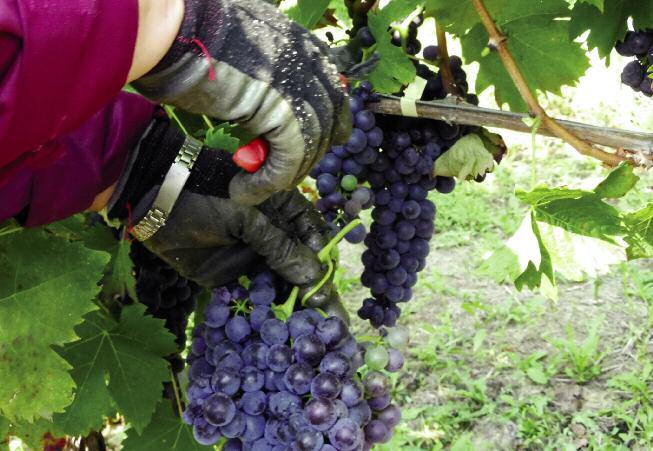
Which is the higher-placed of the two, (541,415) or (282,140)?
(282,140)

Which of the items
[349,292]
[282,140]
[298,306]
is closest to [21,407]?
[298,306]

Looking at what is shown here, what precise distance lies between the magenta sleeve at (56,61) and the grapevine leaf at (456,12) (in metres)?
0.71

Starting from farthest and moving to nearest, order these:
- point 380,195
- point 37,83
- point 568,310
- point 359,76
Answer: point 568,310
point 380,195
point 359,76
point 37,83

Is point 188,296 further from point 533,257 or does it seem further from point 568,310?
point 568,310

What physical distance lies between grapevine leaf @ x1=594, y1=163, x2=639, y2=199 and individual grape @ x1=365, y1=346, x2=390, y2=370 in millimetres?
426

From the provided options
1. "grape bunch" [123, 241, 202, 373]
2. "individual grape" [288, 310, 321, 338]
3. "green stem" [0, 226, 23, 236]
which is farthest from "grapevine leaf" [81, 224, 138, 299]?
"individual grape" [288, 310, 321, 338]

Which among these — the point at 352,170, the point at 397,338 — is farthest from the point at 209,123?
the point at 397,338

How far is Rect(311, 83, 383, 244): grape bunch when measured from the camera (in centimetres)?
141

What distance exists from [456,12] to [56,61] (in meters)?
0.83

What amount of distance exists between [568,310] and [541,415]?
0.57 m

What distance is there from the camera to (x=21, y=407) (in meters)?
1.11

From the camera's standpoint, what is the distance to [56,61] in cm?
73

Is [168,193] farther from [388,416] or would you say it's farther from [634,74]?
[634,74]

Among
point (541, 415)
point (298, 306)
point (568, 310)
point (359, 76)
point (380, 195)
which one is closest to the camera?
point (298, 306)
